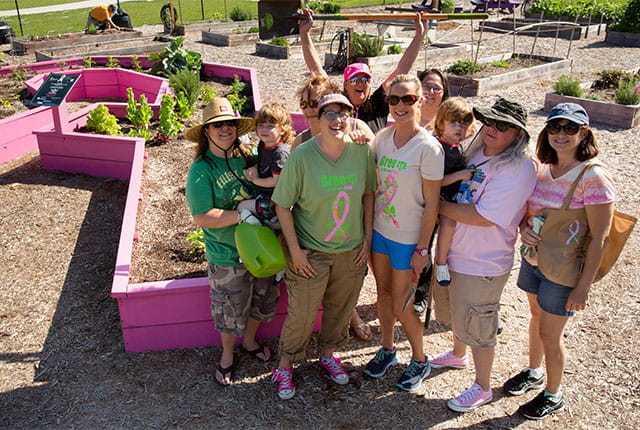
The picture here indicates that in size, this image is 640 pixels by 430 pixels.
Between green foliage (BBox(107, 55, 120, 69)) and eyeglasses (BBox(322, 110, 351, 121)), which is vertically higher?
eyeglasses (BBox(322, 110, 351, 121))

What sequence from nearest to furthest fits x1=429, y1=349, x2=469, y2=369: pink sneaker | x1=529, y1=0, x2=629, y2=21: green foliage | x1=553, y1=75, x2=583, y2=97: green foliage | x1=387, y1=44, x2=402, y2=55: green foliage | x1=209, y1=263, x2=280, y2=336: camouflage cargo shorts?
x1=209, y1=263, x2=280, y2=336: camouflage cargo shorts → x1=429, y1=349, x2=469, y2=369: pink sneaker → x1=553, y1=75, x2=583, y2=97: green foliage → x1=387, y1=44, x2=402, y2=55: green foliage → x1=529, y1=0, x2=629, y2=21: green foliage

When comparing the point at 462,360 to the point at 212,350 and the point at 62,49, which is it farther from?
the point at 62,49

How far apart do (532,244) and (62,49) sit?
15.8 meters

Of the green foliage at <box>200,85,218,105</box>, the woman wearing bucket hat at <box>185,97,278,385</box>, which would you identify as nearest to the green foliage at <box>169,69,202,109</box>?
the green foliage at <box>200,85,218,105</box>

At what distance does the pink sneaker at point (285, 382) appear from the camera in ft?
11.8

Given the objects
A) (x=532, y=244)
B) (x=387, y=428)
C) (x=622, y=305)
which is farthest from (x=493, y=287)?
(x=622, y=305)

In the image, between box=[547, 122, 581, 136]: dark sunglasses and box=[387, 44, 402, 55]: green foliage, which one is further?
box=[387, 44, 402, 55]: green foliage

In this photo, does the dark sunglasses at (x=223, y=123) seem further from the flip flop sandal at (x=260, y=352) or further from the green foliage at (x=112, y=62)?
the green foliage at (x=112, y=62)

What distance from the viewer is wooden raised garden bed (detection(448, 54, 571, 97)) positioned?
443 inches

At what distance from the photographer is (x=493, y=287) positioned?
3.25 meters

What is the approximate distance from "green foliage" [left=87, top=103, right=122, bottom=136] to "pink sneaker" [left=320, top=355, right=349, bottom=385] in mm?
5345

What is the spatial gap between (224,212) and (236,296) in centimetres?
60

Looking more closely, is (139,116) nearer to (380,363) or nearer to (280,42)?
(380,363)

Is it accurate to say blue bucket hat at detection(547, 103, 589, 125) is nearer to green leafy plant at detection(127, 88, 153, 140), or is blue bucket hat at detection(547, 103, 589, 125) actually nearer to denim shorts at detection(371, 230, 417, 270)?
denim shorts at detection(371, 230, 417, 270)
